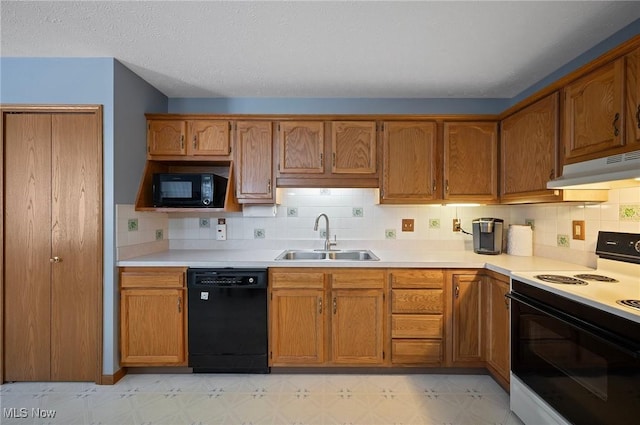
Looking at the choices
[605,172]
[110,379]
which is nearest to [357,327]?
[605,172]

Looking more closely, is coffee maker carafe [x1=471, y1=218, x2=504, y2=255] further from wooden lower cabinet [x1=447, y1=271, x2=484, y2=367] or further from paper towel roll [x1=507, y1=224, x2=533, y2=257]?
wooden lower cabinet [x1=447, y1=271, x2=484, y2=367]

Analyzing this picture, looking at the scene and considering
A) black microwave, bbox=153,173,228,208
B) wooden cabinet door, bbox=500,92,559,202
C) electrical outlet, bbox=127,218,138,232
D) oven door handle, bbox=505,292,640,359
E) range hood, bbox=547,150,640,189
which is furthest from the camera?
black microwave, bbox=153,173,228,208

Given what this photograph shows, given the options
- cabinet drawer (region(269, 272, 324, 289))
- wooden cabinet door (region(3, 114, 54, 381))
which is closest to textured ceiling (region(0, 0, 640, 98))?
wooden cabinet door (region(3, 114, 54, 381))

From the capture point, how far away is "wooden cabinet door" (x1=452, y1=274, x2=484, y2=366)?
7.18ft

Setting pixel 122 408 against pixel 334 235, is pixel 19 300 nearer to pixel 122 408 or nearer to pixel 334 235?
pixel 122 408

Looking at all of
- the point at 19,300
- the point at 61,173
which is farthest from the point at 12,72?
the point at 19,300

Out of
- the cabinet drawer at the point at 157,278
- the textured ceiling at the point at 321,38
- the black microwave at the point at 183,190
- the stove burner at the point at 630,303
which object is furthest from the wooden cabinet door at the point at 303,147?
the stove burner at the point at 630,303

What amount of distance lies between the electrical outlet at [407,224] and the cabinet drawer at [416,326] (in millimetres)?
871

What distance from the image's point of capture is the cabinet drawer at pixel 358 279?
2215 mm

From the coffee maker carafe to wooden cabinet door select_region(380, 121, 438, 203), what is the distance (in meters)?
0.48

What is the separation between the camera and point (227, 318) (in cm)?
220

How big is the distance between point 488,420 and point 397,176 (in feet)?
5.75

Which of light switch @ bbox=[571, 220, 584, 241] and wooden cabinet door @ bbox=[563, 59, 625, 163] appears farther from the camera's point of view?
light switch @ bbox=[571, 220, 584, 241]

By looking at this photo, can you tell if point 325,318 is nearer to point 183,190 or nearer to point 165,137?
point 183,190
